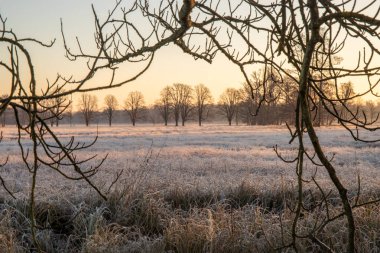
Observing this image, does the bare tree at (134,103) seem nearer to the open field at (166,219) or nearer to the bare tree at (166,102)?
the bare tree at (166,102)

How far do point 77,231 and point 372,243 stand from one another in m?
3.64

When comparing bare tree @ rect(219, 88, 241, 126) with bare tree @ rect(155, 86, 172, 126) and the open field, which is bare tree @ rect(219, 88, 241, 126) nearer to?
bare tree @ rect(155, 86, 172, 126)

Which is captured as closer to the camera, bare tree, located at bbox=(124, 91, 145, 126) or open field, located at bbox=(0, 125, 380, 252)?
open field, located at bbox=(0, 125, 380, 252)

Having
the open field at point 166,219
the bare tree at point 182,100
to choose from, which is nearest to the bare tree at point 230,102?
the bare tree at point 182,100

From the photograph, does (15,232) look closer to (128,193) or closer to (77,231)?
(77,231)

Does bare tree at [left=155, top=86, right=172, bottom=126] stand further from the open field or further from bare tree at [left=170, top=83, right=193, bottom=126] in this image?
the open field

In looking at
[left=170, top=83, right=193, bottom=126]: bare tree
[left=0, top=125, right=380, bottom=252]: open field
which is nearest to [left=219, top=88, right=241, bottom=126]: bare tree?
[left=170, top=83, right=193, bottom=126]: bare tree

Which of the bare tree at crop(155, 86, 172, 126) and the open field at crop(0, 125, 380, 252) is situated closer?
the open field at crop(0, 125, 380, 252)

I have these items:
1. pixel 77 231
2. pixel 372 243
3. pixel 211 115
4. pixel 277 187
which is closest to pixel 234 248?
pixel 372 243

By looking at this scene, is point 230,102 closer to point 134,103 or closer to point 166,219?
point 134,103

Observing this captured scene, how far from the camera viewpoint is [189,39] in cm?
251

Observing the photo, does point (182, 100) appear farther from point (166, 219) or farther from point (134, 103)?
point (166, 219)

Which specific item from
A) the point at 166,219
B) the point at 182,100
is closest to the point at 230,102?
the point at 182,100

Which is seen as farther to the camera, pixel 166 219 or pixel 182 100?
pixel 182 100
